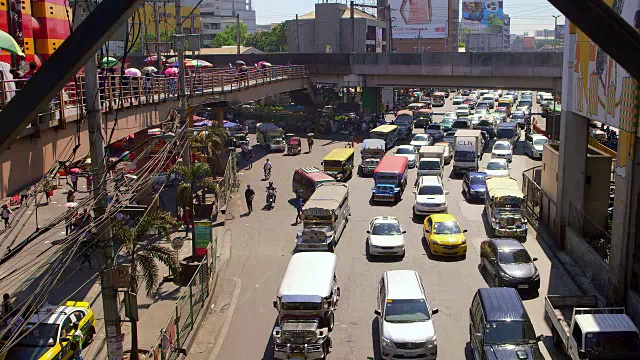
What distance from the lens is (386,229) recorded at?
25.2m

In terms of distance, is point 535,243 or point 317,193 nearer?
point 535,243

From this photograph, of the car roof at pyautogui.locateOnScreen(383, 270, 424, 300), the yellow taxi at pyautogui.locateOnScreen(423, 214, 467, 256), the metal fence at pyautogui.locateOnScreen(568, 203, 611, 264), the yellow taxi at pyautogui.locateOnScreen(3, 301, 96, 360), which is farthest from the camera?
the yellow taxi at pyautogui.locateOnScreen(423, 214, 467, 256)

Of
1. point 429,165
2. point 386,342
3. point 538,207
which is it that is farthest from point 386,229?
point 429,165

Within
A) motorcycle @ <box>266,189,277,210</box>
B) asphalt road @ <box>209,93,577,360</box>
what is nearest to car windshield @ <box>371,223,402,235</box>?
asphalt road @ <box>209,93,577,360</box>

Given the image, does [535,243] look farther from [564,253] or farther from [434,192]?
[434,192]

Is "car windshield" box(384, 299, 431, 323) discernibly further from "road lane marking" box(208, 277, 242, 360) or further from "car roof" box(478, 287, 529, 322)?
"road lane marking" box(208, 277, 242, 360)

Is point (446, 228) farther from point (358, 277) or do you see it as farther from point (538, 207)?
point (538, 207)

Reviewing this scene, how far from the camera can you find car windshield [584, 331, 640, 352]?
14.2m

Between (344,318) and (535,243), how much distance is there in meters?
10.7

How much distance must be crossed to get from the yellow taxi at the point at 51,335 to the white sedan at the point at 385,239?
10562 millimetres

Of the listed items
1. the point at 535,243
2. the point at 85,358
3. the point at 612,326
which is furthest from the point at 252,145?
the point at 612,326

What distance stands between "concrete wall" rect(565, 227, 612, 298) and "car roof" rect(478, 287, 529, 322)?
526cm

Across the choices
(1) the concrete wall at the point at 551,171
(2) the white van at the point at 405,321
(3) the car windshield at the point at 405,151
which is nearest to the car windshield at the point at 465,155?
(3) the car windshield at the point at 405,151

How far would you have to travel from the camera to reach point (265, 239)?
27.8m
